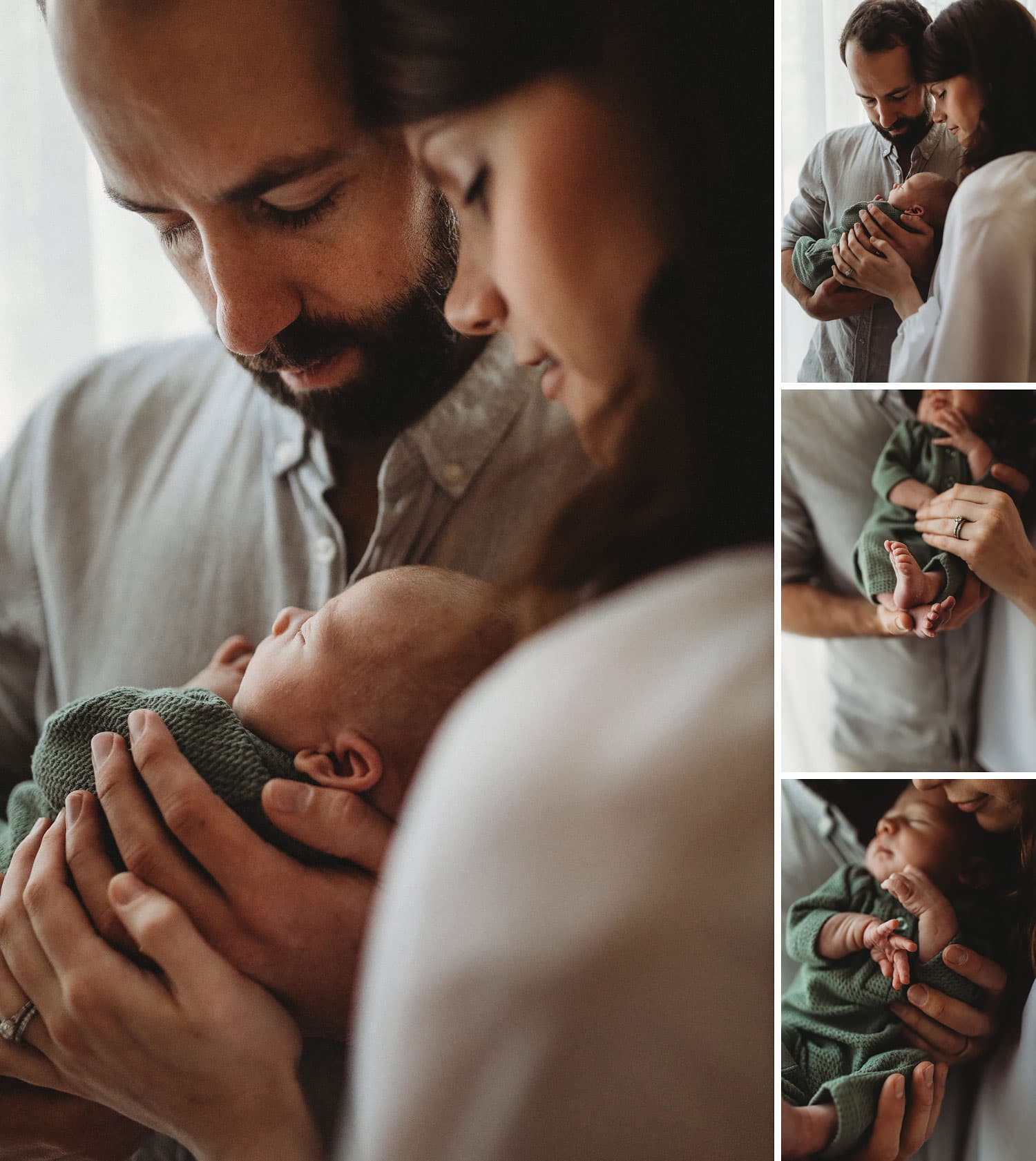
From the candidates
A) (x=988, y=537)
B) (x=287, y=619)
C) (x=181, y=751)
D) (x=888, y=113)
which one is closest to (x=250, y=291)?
(x=287, y=619)

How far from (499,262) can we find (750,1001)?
2.59 feet

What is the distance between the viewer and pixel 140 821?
103 centimetres

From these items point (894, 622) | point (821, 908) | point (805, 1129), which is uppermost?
point (894, 622)

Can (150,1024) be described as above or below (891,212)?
below

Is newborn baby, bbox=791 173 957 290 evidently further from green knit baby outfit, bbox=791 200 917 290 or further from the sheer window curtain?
the sheer window curtain

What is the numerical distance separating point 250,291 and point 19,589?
17.0 inches

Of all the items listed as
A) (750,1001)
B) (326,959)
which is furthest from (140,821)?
(750,1001)

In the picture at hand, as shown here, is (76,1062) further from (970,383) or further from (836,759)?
(970,383)

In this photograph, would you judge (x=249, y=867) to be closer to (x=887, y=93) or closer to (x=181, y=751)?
(x=181, y=751)

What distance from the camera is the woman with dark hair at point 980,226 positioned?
1.11 meters

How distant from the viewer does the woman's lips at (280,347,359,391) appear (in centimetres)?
113

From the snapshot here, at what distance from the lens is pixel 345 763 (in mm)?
1055

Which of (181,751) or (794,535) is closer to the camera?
(181,751)

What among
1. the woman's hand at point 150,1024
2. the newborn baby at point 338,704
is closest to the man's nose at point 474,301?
the newborn baby at point 338,704
